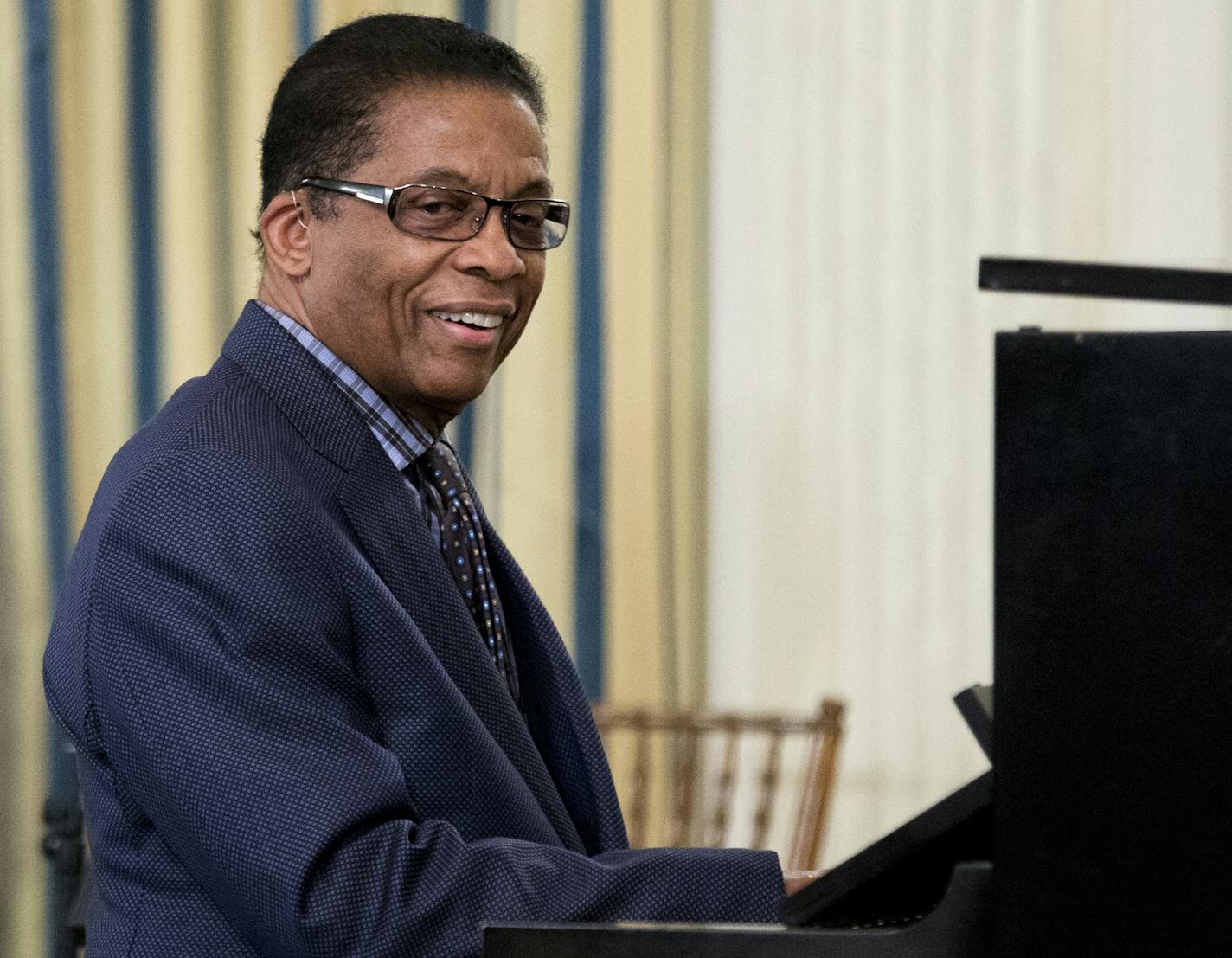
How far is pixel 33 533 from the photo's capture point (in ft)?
7.93

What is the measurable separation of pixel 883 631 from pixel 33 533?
1.46 metres

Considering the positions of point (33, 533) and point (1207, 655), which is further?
point (33, 533)

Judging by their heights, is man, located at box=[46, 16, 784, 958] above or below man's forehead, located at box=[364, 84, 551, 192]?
below

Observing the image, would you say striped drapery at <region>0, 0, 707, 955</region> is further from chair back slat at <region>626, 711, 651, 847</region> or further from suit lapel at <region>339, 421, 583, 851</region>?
suit lapel at <region>339, 421, 583, 851</region>

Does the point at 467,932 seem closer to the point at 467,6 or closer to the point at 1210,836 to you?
the point at 1210,836

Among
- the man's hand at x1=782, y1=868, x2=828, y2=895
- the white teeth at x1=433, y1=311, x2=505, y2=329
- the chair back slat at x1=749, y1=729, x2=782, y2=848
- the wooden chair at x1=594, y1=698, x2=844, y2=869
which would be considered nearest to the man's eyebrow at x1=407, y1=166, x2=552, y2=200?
the white teeth at x1=433, y1=311, x2=505, y2=329

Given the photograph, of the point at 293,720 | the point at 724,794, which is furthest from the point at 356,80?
the point at 724,794

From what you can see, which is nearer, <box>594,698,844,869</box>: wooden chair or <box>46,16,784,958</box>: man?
<box>46,16,784,958</box>: man

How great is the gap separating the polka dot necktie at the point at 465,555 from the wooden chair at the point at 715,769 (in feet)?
3.13

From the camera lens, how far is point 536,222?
1280 millimetres

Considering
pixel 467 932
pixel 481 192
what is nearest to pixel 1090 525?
pixel 467 932

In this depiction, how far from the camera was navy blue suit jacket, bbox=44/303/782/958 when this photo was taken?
2.96 feet

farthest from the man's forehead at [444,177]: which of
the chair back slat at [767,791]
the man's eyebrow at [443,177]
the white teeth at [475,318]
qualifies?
the chair back slat at [767,791]

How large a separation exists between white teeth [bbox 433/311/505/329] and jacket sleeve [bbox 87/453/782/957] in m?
0.28
